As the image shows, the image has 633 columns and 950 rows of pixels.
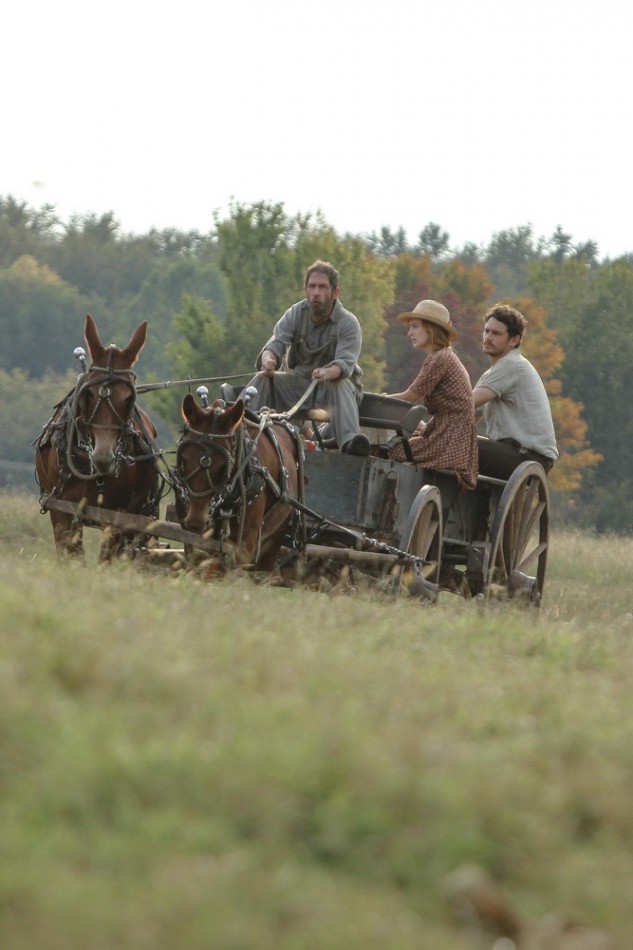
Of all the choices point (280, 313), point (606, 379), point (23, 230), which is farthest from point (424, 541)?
point (23, 230)

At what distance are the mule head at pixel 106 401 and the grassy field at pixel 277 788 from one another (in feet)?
12.4

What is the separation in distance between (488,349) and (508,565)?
5.34ft

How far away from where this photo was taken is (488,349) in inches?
524

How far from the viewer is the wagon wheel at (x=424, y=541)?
37.2ft

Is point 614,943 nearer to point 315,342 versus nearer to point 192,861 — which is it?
point 192,861

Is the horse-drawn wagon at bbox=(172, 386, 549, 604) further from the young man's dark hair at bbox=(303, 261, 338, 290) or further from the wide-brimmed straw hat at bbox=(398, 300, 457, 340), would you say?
the young man's dark hair at bbox=(303, 261, 338, 290)

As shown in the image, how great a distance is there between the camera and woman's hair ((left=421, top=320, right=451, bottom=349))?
12.6 meters

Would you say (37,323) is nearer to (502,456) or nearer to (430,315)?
(502,456)

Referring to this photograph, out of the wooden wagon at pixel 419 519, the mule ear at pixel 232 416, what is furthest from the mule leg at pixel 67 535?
the wooden wagon at pixel 419 519

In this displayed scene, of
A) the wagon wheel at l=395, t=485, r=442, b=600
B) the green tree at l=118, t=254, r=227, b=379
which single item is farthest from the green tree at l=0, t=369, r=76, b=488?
the wagon wheel at l=395, t=485, r=442, b=600

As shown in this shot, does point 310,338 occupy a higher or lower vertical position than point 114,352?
higher

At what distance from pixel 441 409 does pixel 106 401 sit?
2663 mm

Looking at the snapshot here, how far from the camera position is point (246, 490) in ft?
35.1

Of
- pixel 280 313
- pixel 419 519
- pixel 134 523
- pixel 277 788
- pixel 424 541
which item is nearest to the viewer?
pixel 277 788
